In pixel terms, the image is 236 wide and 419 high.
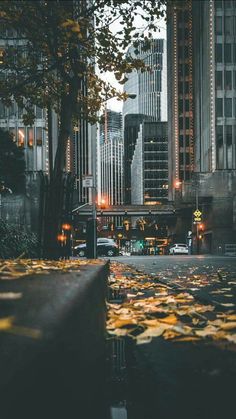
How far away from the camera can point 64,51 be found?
9.84m

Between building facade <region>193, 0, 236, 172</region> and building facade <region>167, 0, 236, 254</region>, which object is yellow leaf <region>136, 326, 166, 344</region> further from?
building facade <region>193, 0, 236, 172</region>

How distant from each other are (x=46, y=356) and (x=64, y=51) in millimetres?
9154

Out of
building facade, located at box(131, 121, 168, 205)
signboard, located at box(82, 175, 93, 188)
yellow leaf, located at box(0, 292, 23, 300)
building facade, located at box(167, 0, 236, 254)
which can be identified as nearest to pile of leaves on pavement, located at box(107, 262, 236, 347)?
yellow leaf, located at box(0, 292, 23, 300)

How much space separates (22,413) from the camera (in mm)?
1271

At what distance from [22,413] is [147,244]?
13880cm

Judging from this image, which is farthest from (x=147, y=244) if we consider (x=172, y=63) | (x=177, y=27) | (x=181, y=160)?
(x=177, y=27)

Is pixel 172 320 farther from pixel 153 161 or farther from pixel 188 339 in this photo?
pixel 153 161

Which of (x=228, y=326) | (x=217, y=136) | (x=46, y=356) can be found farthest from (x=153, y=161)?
(x=46, y=356)

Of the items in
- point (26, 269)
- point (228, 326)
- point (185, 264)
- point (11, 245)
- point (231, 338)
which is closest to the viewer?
point (26, 269)

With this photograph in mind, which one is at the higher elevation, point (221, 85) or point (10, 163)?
point (221, 85)

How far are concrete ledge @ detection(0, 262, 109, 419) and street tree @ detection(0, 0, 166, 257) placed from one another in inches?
269

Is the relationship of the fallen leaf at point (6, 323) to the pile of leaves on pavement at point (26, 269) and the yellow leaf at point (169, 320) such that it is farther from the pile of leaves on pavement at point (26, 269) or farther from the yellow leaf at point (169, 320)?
the yellow leaf at point (169, 320)

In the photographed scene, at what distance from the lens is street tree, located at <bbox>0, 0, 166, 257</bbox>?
28.9 ft

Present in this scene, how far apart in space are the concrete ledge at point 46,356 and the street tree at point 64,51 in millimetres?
6837
